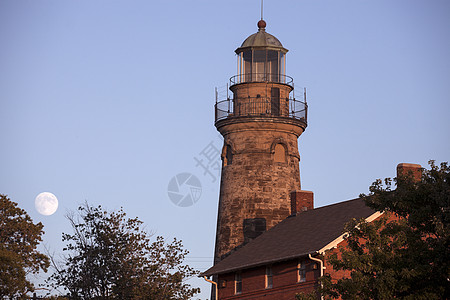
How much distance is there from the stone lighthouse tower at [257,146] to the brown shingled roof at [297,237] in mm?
1584

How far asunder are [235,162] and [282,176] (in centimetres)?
267

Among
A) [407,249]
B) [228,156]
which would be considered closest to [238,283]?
[228,156]

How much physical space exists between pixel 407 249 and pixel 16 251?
84.0 ft

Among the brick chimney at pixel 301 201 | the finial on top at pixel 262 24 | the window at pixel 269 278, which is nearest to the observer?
the window at pixel 269 278

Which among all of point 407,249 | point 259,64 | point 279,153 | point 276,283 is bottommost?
point 407,249

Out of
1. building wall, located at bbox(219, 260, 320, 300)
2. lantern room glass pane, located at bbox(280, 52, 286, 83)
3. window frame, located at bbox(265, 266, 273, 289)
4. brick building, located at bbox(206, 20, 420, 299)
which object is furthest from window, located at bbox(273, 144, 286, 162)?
window frame, located at bbox(265, 266, 273, 289)

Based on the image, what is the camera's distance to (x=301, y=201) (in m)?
51.6

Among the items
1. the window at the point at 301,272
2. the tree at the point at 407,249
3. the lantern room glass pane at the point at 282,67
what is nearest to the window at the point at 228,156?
the lantern room glass pane at the point at 282,67

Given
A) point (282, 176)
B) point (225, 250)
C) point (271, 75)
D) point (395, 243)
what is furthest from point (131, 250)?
point (395, 243)

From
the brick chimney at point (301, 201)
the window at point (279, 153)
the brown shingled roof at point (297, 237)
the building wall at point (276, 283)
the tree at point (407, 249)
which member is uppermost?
the window at point (279, 153)

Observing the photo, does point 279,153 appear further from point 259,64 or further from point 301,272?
point 301,272

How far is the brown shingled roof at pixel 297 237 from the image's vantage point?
142 feet

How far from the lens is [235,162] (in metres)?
52.8

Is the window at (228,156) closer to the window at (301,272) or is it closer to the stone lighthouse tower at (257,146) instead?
the stone lighthouse tower at (257,146)
